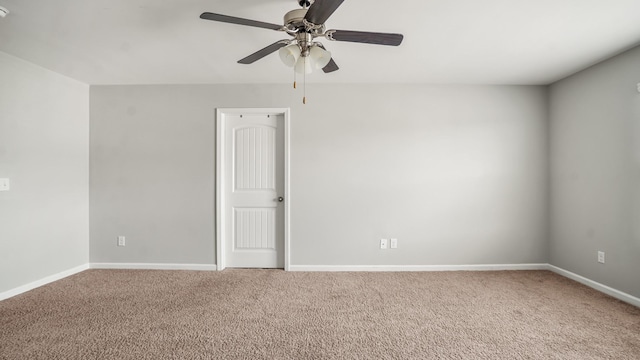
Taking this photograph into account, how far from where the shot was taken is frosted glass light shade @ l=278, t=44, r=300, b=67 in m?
1.82

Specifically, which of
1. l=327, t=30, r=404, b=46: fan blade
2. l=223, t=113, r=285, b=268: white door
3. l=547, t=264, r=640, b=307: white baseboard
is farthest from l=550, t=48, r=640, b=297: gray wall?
l=223, t=113, r=285, b=268: white door

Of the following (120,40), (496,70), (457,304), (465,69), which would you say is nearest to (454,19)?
(465,69)

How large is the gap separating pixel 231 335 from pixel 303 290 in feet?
3.19

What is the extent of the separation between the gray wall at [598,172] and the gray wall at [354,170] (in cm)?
22

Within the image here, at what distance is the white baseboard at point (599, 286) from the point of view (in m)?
2.67

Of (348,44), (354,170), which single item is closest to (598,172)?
(354,170)

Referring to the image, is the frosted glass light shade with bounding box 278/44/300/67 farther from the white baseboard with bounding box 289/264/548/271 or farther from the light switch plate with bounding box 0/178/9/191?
the light switch plate with bounding box 0/178/9/191

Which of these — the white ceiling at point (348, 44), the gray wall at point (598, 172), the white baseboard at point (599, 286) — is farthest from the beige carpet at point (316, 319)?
the white ceiling at point (348, 44)

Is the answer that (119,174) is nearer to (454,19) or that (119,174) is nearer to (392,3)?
(392,3)

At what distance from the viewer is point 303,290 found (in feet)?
9.79

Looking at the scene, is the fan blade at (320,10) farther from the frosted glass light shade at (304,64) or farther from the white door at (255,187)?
the white door at (255,187)

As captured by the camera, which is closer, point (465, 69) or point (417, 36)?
point (417, 36)

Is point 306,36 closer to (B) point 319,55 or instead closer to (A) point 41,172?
(B) point 319,55

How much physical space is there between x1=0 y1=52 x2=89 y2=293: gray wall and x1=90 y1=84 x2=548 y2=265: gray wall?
185 millimetres
